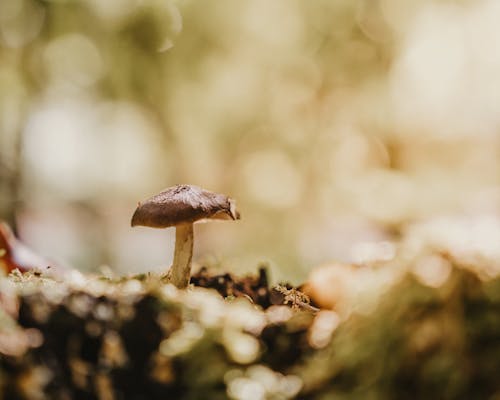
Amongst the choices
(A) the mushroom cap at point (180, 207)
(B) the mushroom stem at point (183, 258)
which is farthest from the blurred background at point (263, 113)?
(A) the mushroom cap at point (180, 207)

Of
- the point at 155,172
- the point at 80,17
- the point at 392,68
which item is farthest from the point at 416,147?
the point at 80,17

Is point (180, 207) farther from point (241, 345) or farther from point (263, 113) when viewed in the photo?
point (263, 113)

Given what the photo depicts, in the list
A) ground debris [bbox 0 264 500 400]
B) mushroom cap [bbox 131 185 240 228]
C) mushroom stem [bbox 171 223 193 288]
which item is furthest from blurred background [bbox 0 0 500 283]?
ground debris [bbox 0 264 500 400]

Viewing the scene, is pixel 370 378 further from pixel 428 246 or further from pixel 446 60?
pixel 446 60

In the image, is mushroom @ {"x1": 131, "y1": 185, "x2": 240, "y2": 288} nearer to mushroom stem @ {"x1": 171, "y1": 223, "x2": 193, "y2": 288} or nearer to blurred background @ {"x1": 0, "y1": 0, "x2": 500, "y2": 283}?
mushroom stem @ {"x1": 171, "y1": 223, "x2": 193, "y2": 288}

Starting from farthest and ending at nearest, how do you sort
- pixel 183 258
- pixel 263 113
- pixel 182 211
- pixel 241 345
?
pixel 263 113, pixel 183 258, pixel 182 211, pixel 241 345

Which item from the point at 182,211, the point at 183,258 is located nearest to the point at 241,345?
the point at 182,211

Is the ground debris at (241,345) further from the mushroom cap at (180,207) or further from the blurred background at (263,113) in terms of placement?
the blurred background at (263,113)
